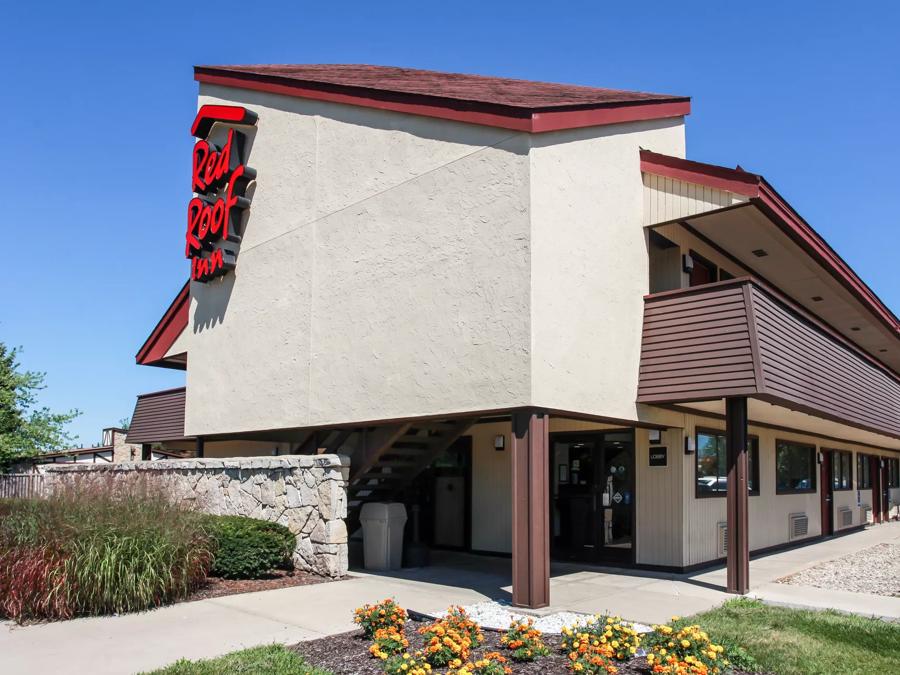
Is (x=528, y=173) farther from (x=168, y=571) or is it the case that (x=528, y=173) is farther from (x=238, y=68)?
(x=238, y=68)

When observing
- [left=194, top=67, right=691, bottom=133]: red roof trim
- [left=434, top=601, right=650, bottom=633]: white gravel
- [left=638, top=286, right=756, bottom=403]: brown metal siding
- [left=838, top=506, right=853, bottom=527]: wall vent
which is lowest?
[left=838, top=506, right=853, bottom=527]: wall vent

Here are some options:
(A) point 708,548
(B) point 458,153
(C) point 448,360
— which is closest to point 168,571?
(C) point 448,360

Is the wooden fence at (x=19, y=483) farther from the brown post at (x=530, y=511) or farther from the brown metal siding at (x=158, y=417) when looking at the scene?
the brown post at (x=530, y=511)

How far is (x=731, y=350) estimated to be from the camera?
10680 millimetres

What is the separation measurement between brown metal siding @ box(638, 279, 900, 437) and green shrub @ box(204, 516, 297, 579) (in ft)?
19.3

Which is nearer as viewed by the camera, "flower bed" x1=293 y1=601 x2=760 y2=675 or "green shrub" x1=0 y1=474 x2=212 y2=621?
"flower bed" x1=293 y1=601 x2=760 y2=675

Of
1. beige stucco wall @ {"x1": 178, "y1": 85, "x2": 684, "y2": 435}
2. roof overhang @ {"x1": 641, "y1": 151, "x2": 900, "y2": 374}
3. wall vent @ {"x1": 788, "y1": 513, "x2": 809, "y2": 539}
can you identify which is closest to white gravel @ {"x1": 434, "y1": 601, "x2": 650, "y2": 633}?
beige stucco wall @ {"x1": 178, "y1": 85, "x2": 684, "y2": 435}

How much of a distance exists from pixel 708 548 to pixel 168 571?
8678 millimetres

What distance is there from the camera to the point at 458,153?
11.0 meters

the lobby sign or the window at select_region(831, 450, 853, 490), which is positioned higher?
the lobby sign

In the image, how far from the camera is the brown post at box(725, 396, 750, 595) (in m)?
10.6

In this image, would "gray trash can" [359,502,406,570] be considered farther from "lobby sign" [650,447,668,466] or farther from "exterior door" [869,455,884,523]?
"exterior door" [869,455,884,523]

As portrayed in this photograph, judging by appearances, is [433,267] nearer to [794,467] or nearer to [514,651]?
[514,651]

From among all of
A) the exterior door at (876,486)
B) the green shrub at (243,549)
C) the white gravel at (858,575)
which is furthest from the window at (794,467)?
the green shrub at (243,549)
